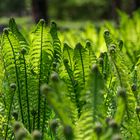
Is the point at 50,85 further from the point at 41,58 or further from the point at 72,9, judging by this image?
the point at 72,9

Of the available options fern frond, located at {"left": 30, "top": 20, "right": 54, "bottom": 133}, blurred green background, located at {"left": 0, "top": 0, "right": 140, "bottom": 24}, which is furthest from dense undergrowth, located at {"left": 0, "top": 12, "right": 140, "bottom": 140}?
blurred green background, located at {"left": 0, "top": 0, "right": 140, "bottom": 24}

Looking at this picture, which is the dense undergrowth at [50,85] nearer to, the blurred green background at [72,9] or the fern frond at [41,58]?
the fern frond at [41,58]

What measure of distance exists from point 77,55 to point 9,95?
0.23m

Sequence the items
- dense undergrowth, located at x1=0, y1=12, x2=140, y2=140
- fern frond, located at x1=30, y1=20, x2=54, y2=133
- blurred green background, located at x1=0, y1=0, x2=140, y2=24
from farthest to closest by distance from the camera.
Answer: blurred green background, located at x1=0, y1=0, x2=140, y2=24, fern frond, located at x1=30, y1=20, x2=54, y2=133, dense undergrowth, located at x1=0, y1=12, x2=140, y2=140

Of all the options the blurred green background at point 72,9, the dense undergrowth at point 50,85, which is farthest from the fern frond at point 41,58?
the blurred green background at point 72,9

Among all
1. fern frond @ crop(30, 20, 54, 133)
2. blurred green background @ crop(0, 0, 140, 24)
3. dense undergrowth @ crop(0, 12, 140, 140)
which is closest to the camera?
dense undergrowth @ crop(0, 12, 140, 140)

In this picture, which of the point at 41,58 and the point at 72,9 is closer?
the point at 41,58

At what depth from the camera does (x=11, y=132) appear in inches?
40.6

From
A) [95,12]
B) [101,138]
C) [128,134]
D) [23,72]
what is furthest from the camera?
[95,12]

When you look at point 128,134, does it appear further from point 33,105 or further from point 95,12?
point 95,12

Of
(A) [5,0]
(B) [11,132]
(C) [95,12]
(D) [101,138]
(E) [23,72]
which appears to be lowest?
(D) [101,138]

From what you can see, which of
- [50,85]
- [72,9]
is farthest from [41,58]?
[72,9]

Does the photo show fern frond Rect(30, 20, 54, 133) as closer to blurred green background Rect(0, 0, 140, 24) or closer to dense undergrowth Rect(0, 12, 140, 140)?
dense undergrowth Rect(0, 12, 140, 140)

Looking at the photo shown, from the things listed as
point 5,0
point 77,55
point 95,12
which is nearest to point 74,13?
point 95,12
